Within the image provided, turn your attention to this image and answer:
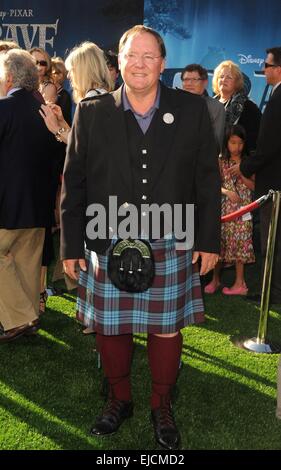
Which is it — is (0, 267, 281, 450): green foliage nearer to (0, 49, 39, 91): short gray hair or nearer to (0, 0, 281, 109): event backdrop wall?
(0, 49, 39, 91): short gray hair

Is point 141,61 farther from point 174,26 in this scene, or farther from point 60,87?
point 174,26

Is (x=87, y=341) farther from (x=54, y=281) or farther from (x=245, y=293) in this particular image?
(x=245, y=293)

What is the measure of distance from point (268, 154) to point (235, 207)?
75 cm

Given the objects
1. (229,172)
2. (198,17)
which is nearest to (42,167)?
(229,172)

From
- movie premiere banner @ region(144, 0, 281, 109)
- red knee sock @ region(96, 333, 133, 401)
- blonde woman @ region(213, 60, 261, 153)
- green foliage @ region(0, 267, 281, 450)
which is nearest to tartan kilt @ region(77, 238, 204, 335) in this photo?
red knee sock @ region(96, 333, 133, 401)

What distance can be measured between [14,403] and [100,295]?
910mm

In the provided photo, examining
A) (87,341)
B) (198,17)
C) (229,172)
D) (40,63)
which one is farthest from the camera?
(198,17)

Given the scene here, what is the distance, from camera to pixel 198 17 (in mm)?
6969

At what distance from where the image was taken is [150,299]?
2758mm

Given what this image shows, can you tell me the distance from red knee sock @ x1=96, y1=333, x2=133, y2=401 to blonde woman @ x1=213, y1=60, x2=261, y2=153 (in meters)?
3.03

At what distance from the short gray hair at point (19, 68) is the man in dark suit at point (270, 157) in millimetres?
1817

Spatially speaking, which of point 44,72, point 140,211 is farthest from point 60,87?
point 140,211

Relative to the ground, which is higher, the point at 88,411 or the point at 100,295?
the point at 100,295
